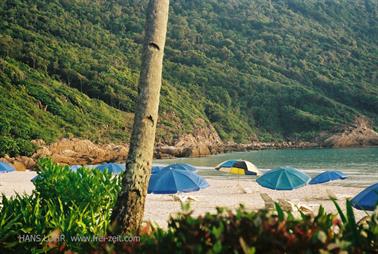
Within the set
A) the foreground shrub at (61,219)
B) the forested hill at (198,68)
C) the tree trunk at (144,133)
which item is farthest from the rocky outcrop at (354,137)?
the tree trunk at (144,133)

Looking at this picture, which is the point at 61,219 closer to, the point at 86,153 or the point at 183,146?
the point at 86,153

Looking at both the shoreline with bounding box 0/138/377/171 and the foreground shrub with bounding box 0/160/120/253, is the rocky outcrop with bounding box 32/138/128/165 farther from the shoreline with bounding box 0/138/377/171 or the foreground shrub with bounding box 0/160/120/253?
the foreground shrub with bounding box 0/160/120/253

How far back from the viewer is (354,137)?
9981 cm

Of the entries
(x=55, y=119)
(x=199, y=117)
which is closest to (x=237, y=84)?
(x=199, y=117)

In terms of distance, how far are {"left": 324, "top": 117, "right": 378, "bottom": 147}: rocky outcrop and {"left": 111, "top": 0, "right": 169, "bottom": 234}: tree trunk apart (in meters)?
100

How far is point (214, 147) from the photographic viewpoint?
266 feet

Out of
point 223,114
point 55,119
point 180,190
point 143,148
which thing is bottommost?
point 180,190

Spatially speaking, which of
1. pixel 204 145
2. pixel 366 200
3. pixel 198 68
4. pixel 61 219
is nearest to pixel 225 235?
pixel 61 219

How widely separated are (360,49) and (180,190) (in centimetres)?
15908

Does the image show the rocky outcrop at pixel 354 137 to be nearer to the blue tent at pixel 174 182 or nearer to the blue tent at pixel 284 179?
the blue tent at pixel 284 179

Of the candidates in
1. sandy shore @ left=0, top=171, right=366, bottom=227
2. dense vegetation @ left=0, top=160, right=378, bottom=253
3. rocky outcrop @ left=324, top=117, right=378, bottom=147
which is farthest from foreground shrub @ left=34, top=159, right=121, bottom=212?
rocky outcrop @ left=324, top=117, right=378, bottom=147

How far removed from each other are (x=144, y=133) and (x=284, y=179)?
1103 centimetres

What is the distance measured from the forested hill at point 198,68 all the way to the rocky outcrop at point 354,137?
149 inches

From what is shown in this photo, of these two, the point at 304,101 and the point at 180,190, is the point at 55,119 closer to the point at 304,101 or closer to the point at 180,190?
the point at 180,190
